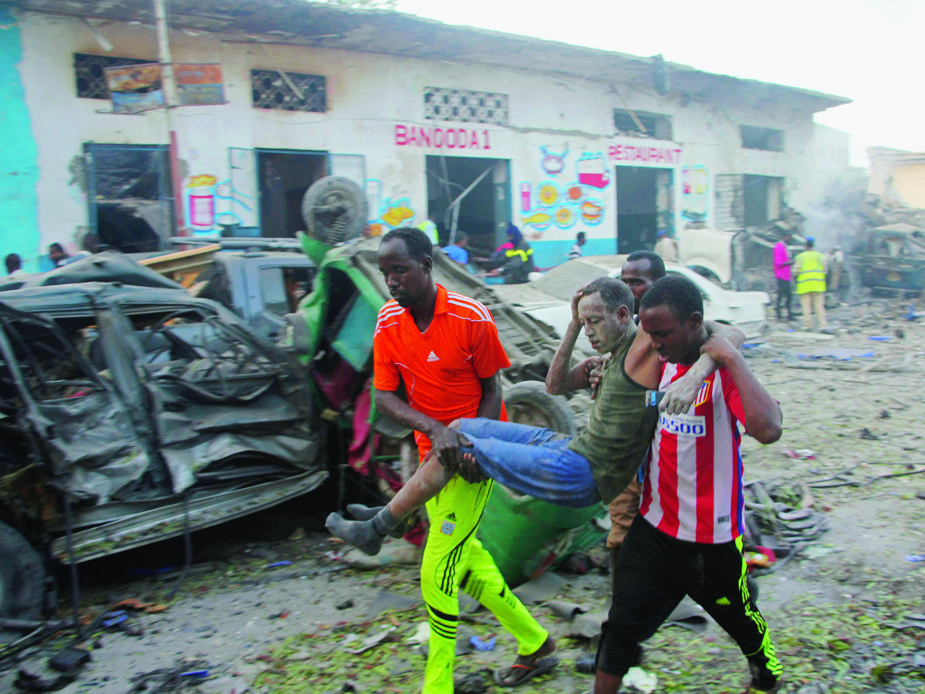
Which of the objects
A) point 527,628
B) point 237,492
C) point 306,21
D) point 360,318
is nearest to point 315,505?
point 237,492

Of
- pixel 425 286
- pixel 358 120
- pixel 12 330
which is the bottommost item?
pixel 12 330

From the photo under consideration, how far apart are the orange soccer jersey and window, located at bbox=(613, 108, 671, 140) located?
16.3 metres

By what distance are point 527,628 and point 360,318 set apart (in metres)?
2.49

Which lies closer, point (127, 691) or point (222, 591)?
point (127, 691)

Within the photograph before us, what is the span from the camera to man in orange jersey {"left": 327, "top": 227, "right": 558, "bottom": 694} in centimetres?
278

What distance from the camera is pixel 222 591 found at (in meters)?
4.25

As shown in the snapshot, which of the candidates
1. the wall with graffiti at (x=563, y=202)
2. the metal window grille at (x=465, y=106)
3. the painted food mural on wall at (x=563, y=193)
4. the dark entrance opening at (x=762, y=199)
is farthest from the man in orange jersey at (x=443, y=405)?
the dark entrance opening at (x=762, y=199)

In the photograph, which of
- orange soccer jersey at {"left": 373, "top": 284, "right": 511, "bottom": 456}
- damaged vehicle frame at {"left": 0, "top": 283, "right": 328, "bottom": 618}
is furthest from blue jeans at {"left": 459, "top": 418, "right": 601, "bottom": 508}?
damaged vehicle frame at {"left": 0, "top": 283, "right": 328, "bottom": 618}

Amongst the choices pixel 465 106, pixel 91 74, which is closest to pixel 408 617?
pixel 91 74

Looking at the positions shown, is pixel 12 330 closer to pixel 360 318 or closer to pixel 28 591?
pixel 28 591

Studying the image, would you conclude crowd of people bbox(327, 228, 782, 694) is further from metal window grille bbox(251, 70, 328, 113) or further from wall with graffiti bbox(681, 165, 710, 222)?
wall with graffiti bbox(681, 165, 710, 222)

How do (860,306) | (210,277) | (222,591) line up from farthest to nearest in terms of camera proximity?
(860,306) → (210,277) → (222,591)

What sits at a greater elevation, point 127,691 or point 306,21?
point 306,21

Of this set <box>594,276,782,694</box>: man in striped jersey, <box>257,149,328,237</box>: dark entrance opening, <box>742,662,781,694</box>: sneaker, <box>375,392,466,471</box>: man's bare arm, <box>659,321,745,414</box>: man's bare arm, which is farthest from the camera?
<box>257,149,328,237</box>: dark entrance opening
